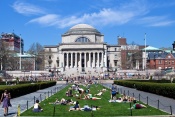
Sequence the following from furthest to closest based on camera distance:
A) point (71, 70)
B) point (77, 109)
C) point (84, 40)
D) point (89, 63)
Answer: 1. point (84, 40)
2. point (89, 63)
3. point (71, 70)
4. point (77, 109)

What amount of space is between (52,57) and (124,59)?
34.7m

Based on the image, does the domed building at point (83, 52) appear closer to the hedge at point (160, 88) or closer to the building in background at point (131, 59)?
the building in background at point (131, 59)

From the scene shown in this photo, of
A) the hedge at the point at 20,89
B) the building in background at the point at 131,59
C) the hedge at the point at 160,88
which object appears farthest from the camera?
the building in background at the point at 131,59

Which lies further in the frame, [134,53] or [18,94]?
[134,53]

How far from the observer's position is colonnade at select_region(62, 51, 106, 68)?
140750 mm

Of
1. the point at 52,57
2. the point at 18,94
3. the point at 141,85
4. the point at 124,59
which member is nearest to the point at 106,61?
the point at 124,59

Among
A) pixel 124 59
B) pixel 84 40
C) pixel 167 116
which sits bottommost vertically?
pixel 167 116

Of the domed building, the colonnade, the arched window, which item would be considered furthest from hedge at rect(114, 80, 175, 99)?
the arched window

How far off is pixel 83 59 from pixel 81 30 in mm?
16554

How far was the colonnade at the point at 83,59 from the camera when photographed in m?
141

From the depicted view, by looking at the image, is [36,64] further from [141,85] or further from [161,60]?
[141,85]

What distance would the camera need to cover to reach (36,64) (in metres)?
147

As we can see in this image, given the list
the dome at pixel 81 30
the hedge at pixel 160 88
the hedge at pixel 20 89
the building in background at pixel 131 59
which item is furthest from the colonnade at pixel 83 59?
the hedge at pixel 160 88

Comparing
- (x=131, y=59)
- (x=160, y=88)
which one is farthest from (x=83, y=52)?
(x=160, y=88)
